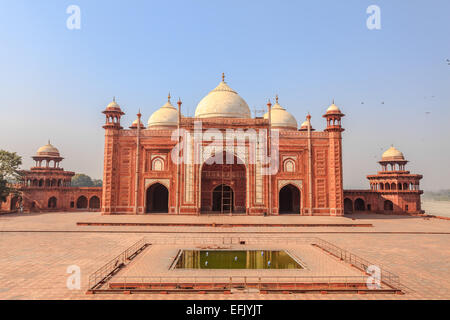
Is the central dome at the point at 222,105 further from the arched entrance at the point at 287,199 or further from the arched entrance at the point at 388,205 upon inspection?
the arched entrance at the point at 388,205

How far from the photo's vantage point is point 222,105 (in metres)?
28.7

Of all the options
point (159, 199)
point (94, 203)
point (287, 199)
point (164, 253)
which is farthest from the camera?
point (94, 203)

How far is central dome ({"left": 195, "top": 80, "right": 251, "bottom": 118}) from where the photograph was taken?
28531 millimetres

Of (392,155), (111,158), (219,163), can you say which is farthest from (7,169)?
(392,155)

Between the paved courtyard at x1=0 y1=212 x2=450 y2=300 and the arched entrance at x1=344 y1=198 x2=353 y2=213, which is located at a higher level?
the arched entrance at x1=344 y1=198 x2=353 y2=213

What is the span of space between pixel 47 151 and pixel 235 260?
102 feet

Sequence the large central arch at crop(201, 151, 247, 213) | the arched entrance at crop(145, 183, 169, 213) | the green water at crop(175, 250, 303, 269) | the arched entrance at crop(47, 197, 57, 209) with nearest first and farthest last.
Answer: the green water at crop(175, 250, 303, 269) → the large central arch at crop(201, 151, 247, 213) → the arched entrance at crop(145, 183, 169, 213) → the arched entrance at crop(47, 197, 57, 209)

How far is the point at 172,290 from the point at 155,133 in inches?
811

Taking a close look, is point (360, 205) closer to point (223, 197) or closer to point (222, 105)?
point (223, 197)

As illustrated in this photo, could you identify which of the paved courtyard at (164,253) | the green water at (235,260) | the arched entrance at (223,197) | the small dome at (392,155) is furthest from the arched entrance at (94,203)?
the small dome at (392,155)

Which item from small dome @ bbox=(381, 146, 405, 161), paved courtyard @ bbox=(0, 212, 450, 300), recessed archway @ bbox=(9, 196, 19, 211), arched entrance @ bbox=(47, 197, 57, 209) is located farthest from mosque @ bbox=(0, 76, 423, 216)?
recessed archway @ bbox=(9, 196, 19, 211)

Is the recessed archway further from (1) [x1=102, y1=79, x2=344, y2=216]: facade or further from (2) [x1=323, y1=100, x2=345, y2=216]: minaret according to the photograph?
(2) [x1=323, y1=100, x2=345, y2=216]: minaret
